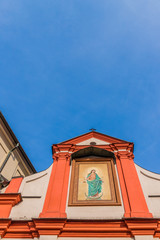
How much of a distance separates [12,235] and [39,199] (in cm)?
161

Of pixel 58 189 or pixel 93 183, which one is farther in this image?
pixel 93 183

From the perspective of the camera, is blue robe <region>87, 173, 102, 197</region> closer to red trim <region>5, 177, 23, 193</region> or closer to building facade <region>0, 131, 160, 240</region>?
building facade <region>0, 131, 160, 240</region>

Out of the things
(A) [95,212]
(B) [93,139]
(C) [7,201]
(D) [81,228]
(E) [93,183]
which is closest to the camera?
(D) [81,228]

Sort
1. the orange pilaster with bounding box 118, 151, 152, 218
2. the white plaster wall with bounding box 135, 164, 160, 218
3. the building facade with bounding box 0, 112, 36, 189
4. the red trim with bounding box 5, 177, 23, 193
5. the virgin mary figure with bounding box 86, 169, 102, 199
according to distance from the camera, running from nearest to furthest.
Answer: the orange pilaster with bounding box 118, 151, 152, 218 < the white plaster wall with bounding box 135, 164, 160, 218 < the virgin mary figure with bounding box 86, 169, 102, 199 < the red trim with bounding box 5, 177, 23, 193 < the building facade with bounding box 0, 112, 36, 189

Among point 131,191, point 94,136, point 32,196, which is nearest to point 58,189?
point 32,196

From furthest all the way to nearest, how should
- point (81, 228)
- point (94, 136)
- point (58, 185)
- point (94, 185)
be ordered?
point (94, 136) → point (94, 185) → point (58, 185) → point (81, 228)

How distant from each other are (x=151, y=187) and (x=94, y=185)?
2604mm

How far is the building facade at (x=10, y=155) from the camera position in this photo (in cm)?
1416

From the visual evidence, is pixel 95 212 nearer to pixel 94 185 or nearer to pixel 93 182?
pixel 94 185

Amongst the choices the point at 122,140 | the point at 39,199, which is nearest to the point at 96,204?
the point at 39,199

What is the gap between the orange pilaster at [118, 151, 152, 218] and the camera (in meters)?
6.81

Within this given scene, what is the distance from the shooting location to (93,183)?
27.4ft

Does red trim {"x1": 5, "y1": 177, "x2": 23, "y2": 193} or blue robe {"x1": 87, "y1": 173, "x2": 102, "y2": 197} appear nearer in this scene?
blue robe {"x1": 87, "y1": 173, "x2": 102, "y2": 197}

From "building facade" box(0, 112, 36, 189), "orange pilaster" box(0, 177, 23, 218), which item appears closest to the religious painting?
"orange pilaster" box(0, 177, 23, 218)
